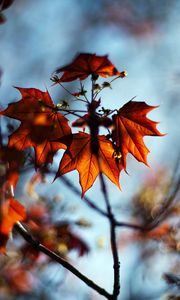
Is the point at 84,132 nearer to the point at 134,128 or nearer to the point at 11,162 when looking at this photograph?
the point at 134,128

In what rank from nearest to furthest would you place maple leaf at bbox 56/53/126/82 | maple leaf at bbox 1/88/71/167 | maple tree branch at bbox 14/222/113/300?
maple tree branch at bbox 14/222/113/300
maple leaf at bbox 56/53/126/82
maple leaf at bbox 1/88/71/167

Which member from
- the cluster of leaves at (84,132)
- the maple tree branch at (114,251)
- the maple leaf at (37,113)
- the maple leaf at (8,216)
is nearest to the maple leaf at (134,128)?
the cluster of leaves at (84,132)

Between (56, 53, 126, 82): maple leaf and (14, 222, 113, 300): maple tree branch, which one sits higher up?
(56, 53, 126, 82): maple leaf

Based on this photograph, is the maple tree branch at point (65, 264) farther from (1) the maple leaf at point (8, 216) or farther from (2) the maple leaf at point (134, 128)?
(2) the maple leaf at point (134, 128)

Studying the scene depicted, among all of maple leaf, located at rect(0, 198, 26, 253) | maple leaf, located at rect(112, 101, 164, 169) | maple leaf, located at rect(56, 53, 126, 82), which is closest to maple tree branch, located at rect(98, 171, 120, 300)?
maple leaf, located at rect(0, 198, 26, 253)

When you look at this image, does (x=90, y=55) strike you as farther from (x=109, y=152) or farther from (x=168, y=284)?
(x=168, y=284)

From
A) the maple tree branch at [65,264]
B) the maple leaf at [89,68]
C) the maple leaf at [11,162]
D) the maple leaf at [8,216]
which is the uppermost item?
the maple leaf at [89,68]

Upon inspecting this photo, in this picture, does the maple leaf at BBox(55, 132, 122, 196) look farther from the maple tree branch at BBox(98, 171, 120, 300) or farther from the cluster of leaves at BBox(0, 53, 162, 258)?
the maple tree branch at BBox(98, 171, 120, 300)

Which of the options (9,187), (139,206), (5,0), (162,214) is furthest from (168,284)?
(139,206)
